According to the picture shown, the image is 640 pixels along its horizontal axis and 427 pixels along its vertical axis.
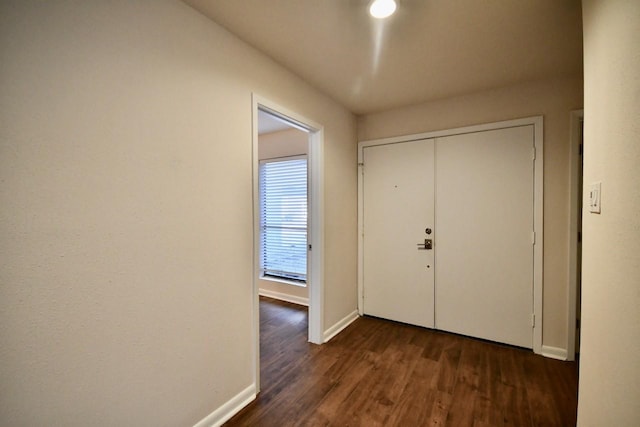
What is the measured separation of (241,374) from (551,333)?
106 inches

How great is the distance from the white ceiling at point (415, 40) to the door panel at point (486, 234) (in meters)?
0.64

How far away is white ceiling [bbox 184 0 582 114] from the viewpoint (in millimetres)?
1575

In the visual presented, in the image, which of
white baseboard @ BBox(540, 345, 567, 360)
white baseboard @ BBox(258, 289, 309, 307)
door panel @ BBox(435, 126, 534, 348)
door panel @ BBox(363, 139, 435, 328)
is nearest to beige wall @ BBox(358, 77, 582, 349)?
white baseboard @ BBox(540, 345, 567, 360)

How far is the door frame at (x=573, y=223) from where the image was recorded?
233 cm

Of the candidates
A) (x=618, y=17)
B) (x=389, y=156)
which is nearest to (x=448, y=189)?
(x=389, y=156)

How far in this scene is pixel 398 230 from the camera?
10.3 ft

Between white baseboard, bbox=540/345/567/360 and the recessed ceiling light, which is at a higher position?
the recessed ceiling light

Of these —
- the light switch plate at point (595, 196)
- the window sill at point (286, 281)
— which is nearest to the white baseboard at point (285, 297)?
the window sill at point (286, 281)

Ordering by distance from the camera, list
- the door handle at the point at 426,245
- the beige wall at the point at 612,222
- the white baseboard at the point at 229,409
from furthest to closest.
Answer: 1. the door handle at the point at 426,245
2. the white baseboard at the point at 229,409
3. the beige wall at the point at 612,222

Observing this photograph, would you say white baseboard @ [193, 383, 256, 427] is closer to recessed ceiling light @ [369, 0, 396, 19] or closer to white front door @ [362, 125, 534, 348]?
white front door @ [362, 125, 534, 348]

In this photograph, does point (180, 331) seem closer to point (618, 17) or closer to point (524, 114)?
point (618, 17)

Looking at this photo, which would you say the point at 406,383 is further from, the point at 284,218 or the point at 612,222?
the point at 284,218

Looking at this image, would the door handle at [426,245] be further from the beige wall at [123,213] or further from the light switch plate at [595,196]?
the beige wall at [123,213]

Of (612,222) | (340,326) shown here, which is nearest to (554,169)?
(612,222)
